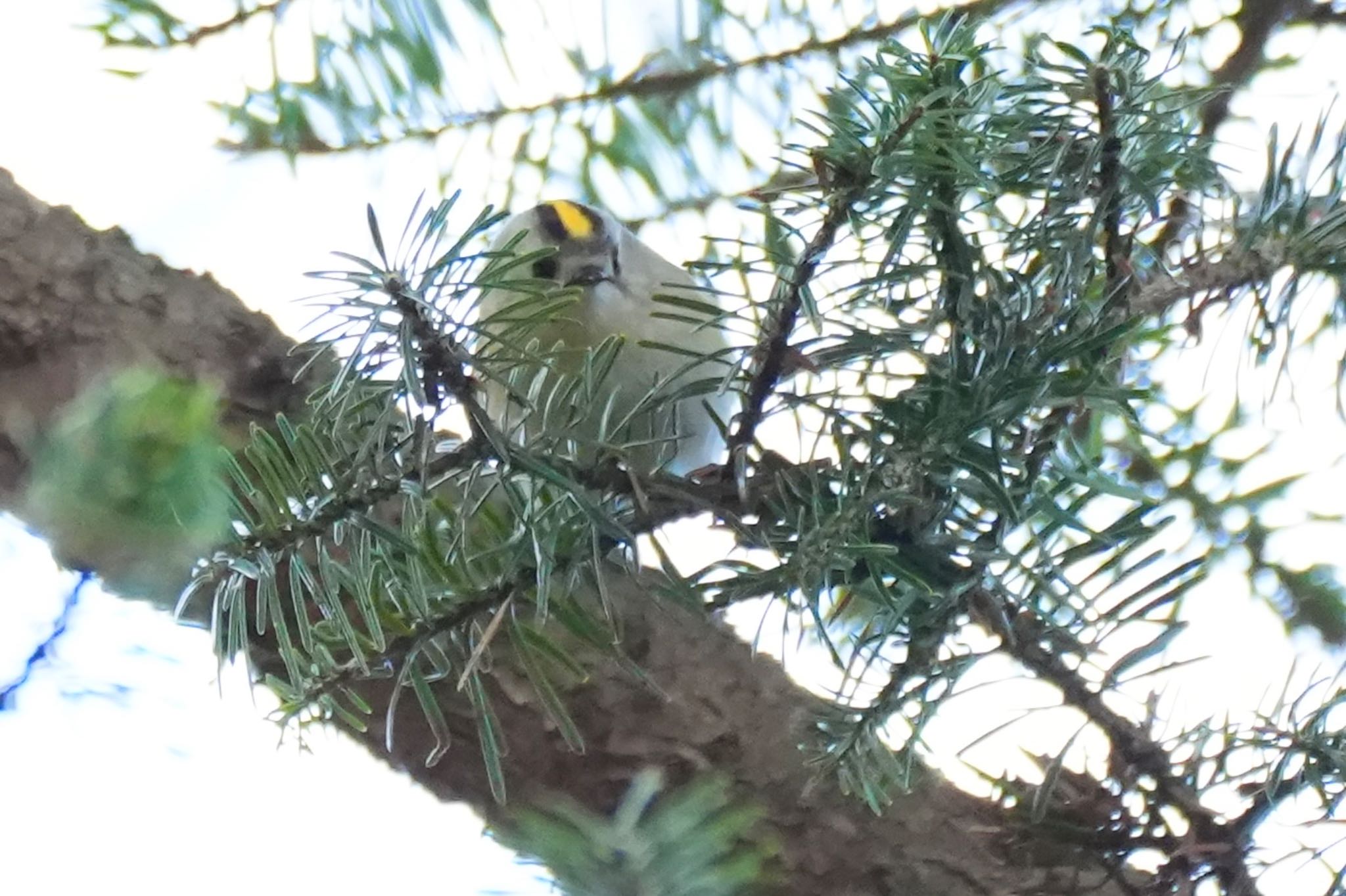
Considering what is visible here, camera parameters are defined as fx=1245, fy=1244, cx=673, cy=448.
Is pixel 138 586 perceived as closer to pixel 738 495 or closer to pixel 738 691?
pixel 738 495

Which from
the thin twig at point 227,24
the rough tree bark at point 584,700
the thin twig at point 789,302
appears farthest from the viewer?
the thin twig at point 227,24

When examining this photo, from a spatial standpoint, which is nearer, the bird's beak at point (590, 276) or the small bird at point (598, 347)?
the small bird at point (598, 347)

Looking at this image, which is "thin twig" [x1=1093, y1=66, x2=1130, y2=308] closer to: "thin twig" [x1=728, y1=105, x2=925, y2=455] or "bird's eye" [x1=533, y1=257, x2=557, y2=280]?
"thin twig" [x1=728, y1=105, x2=925, y2=455]

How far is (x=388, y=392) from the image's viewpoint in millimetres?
318

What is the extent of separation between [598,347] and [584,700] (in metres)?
0.31

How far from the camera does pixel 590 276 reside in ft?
2.20

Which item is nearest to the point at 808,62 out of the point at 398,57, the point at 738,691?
the point at 398,57

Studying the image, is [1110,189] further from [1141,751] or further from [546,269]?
[546,269]

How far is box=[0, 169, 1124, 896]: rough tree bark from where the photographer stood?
592 mm

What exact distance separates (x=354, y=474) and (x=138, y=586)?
143 millimetres

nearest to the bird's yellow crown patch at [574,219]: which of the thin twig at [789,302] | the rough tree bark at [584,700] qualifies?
the rough tree bark at [584,700]

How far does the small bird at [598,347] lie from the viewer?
341mm

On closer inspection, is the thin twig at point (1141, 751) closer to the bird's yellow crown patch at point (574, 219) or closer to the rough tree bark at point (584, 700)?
the rough tree bark at point (584, 700)

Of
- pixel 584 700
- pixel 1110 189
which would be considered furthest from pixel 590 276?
pixel 1110 189
